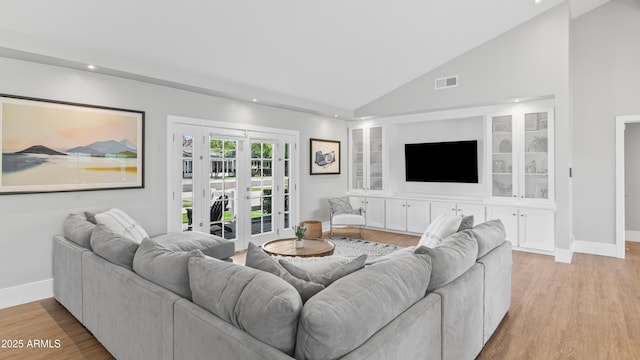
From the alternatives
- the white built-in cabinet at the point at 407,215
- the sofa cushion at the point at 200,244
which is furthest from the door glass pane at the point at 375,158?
the sofa cushion at the point at 200,244

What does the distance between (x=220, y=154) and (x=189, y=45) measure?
5.63 ft

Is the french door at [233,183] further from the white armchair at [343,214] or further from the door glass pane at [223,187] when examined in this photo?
the white armchair at [343,214]

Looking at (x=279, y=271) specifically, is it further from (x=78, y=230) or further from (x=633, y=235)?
(x=633, y=235)

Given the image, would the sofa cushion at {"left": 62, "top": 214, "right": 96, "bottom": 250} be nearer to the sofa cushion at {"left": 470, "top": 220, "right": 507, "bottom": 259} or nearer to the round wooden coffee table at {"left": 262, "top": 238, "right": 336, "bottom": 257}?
the round wooden coffee table at {"left": 262, "top": 238, "right": 336, "bottom": 257}

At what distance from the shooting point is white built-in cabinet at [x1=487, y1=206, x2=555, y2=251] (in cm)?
520

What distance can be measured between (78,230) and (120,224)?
0.39m

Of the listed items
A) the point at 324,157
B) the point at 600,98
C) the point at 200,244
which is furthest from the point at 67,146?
the point at 600,98

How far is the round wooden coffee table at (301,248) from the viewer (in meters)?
3.89

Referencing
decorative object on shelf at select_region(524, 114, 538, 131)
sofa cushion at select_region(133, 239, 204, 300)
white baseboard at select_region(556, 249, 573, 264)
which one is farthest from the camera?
decorative object on shelf at select_region(524, 114, 538, 131)

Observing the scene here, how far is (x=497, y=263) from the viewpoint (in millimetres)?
2748

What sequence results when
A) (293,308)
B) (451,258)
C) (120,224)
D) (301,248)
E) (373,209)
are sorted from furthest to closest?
(373,209)
(301,248)
(120,224)
(451,258)
(293,308)

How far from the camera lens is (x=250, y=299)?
1.43m

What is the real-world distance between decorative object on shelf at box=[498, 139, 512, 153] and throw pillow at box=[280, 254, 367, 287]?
4.88m

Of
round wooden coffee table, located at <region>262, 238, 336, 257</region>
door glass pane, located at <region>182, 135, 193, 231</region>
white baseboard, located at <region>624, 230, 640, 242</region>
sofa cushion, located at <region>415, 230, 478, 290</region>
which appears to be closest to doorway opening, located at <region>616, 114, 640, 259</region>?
white baseboard, located at <region>624, 230, 640, 242</region>
